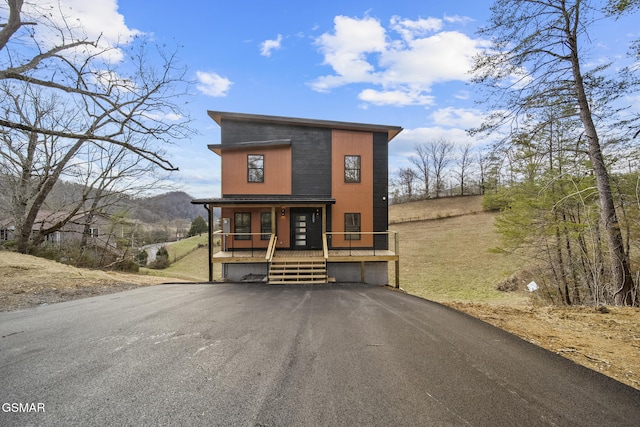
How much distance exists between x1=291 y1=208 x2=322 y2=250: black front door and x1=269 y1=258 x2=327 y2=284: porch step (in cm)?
173

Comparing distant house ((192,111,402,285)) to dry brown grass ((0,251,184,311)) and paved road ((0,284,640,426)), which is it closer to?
dry brown grass ((0,251,184,311))

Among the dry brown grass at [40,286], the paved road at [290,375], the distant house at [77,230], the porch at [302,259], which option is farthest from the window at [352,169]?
the distant house at [77,230]

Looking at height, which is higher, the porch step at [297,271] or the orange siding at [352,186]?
the orange siding at [352,186]

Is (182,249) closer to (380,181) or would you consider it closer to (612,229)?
(380,181)

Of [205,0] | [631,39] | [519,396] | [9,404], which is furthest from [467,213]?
[9,404]

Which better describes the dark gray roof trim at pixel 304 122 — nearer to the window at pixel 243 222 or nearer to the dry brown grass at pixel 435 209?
the window at pixel 243 222

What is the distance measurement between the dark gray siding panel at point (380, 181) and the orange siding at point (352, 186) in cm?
19

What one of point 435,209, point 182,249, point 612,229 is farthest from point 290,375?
point 435,209

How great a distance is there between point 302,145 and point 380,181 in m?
3.95

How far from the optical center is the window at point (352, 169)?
536 inches

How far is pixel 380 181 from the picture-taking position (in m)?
13.7

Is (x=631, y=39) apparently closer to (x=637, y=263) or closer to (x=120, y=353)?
(x=637, y=263)

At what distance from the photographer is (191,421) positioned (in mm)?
2395

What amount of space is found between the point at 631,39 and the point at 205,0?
11.5 meters
